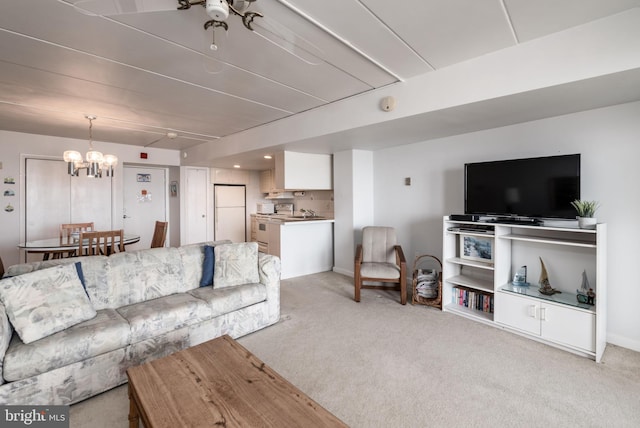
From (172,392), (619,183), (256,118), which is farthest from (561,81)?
(256,118)

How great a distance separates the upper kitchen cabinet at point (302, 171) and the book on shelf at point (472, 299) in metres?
2.70

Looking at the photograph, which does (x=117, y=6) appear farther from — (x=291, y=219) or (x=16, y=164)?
(x=16, y=164)

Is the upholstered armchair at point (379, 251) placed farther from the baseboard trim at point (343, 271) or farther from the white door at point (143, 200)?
the white door at point (143, 200)

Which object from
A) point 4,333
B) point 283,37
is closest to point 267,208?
point 4,333

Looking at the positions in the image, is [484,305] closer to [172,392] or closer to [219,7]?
[172,392]

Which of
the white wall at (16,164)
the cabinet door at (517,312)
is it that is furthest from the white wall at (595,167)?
the white wall at (16,164)

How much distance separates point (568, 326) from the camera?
2488 millimetres

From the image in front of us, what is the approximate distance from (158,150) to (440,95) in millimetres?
5898

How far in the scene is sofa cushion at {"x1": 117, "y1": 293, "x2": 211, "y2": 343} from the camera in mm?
2154

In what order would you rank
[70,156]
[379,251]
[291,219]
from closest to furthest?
1. [70,156]
2. [379,251]
3. [291,219]

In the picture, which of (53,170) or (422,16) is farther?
(53,170)

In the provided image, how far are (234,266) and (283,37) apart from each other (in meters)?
2.10

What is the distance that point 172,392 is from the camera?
1401mm

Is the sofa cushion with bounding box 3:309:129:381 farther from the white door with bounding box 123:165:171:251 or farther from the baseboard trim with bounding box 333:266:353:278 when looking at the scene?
the white door with bounding box 123:165:171:251
